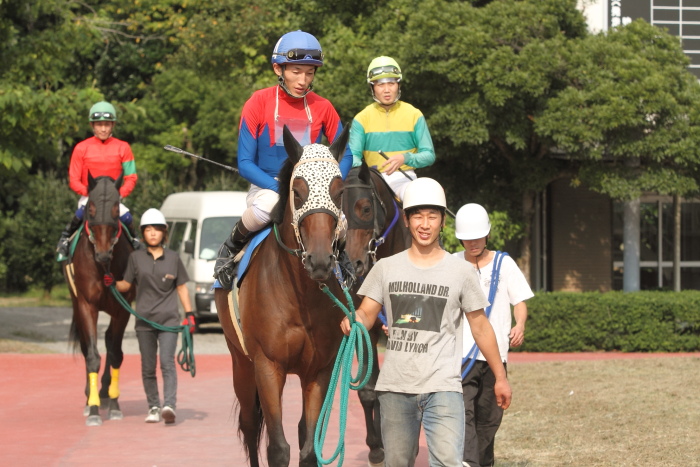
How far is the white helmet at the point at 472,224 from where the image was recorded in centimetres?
738

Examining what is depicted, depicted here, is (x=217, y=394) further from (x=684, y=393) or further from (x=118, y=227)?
(x=684, y=393)

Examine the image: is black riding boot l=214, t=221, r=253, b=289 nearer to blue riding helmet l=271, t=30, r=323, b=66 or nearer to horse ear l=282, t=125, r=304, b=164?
horse ear l=282, t=125, r=304, b=164

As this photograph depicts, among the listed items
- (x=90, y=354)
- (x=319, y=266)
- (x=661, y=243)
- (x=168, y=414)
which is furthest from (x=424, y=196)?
(x=661, y=243)

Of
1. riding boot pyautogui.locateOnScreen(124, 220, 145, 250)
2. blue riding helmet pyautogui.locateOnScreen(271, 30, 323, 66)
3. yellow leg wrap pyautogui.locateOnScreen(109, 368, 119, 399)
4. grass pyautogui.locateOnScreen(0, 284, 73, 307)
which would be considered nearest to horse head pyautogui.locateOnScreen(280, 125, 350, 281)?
blue riding helmet pyautogui.locateOnScreen(271, 30, 323, 66)

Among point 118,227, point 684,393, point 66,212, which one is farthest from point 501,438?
point 66,212

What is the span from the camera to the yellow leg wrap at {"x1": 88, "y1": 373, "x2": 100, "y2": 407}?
11.5 metres

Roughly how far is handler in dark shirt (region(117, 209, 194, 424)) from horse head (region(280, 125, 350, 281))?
5459 millimetres

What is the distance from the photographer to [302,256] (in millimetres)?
6082

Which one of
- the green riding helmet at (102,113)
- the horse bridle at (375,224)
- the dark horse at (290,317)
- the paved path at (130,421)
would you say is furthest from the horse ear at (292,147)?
the green riding helmet at (102,113)

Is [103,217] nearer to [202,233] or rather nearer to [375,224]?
[375,224]

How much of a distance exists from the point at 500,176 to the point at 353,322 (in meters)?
17.4

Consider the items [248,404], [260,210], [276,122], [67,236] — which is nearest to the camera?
[260,210]

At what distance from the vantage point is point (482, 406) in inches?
299

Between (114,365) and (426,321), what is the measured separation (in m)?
7.04
